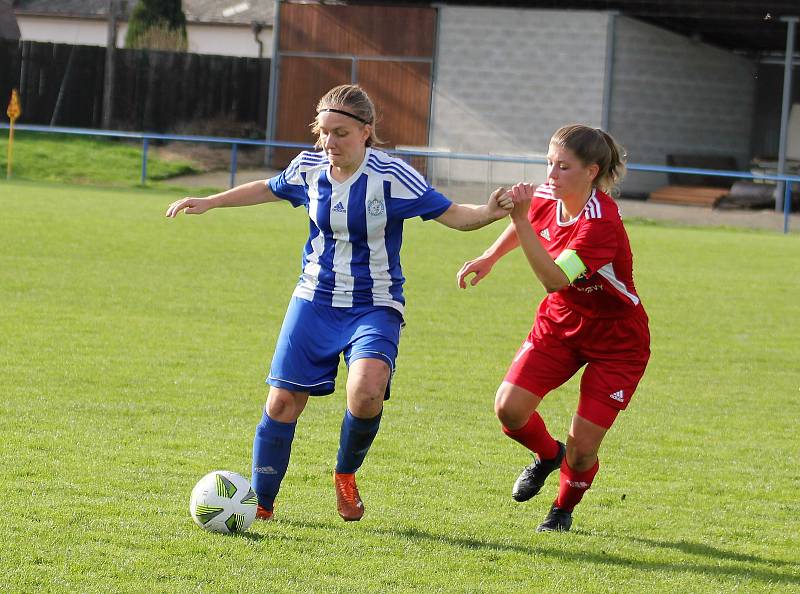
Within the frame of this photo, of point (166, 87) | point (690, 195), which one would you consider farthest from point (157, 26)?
point (690, 195)

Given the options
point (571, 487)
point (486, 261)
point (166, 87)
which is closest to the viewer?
point (571, 487)

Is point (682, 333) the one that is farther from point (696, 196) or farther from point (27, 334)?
point (696, 196)

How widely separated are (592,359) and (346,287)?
102cm

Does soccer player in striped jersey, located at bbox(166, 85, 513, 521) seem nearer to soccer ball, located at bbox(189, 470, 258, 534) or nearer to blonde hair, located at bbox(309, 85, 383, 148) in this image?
blonde hair, located at bbox(309, 85, 383, 148)

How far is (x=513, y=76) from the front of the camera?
89.5 feet

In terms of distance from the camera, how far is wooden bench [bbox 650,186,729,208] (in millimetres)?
26016

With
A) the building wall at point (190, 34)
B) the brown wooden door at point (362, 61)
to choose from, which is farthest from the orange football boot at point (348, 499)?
the building wall at point (190, 34)

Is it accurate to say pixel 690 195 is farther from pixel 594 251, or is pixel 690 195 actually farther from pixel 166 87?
pixel 594 251

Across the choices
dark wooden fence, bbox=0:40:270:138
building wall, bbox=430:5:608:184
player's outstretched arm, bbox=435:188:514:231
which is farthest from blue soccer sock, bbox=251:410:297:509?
dark wooden fence, bbox=0:40:270:138

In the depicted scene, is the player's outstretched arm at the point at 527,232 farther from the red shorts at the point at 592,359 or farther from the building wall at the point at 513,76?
the building wall at the point at 513,76

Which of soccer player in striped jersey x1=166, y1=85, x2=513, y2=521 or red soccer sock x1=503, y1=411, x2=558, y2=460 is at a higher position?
soccer player in striped jersey x1=166, y1=85, x2=513, y2=521

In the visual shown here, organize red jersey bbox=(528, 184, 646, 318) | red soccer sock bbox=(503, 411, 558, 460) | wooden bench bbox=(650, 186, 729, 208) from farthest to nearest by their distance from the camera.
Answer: wooden bench bbox=(650, 186, 729, 208), red soccer sock bbox=(503, 411, 558, 460), red jersey bbox=(528, 184, 646, 318)

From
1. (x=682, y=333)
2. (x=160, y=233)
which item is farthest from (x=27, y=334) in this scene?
(x=160, y=233)

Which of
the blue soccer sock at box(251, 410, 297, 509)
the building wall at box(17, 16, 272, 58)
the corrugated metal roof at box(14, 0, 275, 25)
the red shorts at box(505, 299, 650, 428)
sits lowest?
the blue soccer sock at box(251, 410, 297, 509)
